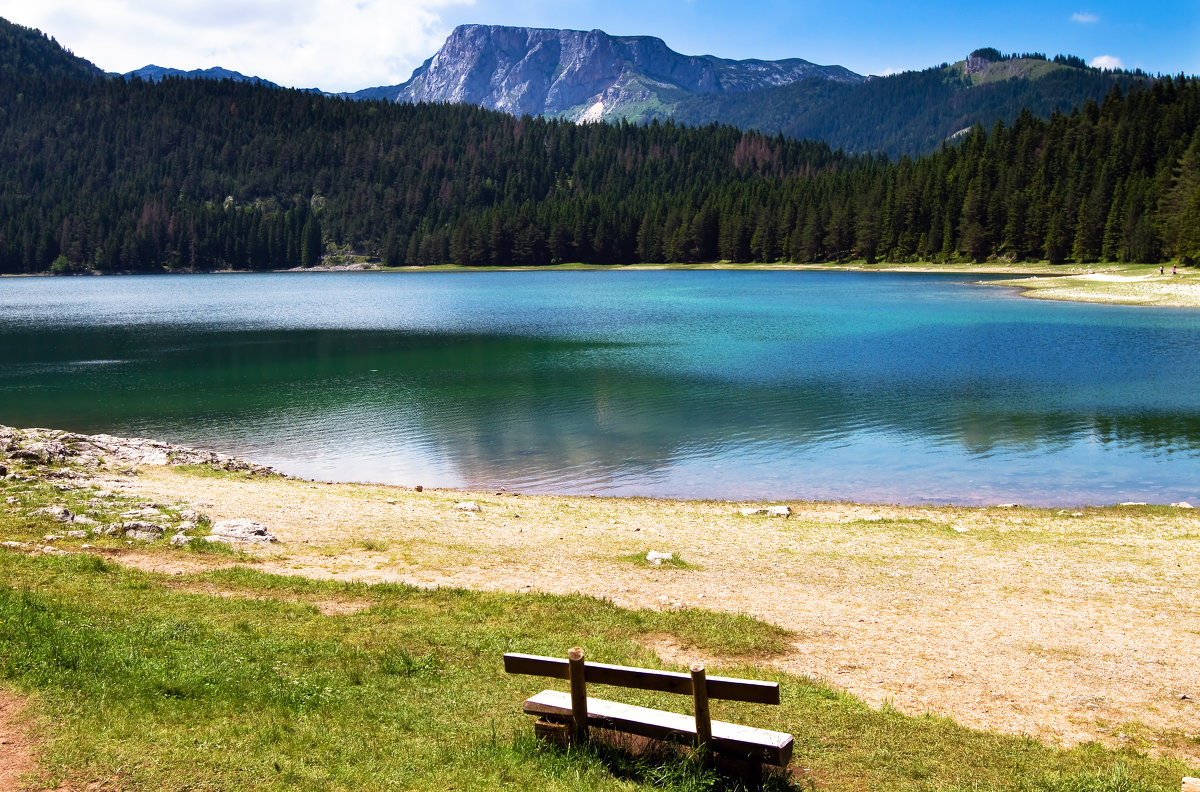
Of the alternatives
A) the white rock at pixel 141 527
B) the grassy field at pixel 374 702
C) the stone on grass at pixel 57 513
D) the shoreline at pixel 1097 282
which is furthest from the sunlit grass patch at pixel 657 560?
the shoreline at pixel 1097 282

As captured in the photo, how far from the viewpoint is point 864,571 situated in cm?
1591

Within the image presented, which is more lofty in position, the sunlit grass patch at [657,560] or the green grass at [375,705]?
the green grass at [375,705]

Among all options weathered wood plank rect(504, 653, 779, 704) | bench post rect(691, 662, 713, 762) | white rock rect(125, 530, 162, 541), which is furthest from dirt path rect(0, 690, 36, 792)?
white rock rect(125, 530, 162, 541)

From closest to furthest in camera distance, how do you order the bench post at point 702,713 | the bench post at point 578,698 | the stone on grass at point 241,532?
the bench post at point 702,713, the bench post at point 578,698, the stone on grass at point 241,532

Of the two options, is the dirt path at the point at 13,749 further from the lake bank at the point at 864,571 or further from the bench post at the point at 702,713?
the lake bank at the point at 864,571

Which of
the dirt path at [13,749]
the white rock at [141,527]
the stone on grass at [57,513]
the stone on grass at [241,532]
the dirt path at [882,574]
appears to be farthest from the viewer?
the stone on grass at [57,513]

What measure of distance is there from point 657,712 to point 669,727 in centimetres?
38

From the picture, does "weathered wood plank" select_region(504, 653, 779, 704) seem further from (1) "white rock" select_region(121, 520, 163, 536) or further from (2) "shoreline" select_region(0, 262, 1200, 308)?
(2) "shoreline" select_region(0, 262, 1200, 308)

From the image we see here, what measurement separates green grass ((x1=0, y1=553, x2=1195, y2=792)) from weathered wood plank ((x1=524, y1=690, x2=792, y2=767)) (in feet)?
0.95

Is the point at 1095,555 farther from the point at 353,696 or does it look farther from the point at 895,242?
the point at 895,242

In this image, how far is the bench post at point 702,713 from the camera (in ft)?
23.8

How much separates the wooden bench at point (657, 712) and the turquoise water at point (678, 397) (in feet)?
56.7

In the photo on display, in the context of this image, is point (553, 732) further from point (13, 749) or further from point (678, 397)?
point (678, 397)

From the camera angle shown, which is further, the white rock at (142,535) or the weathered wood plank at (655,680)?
the white rock at (142,535)
